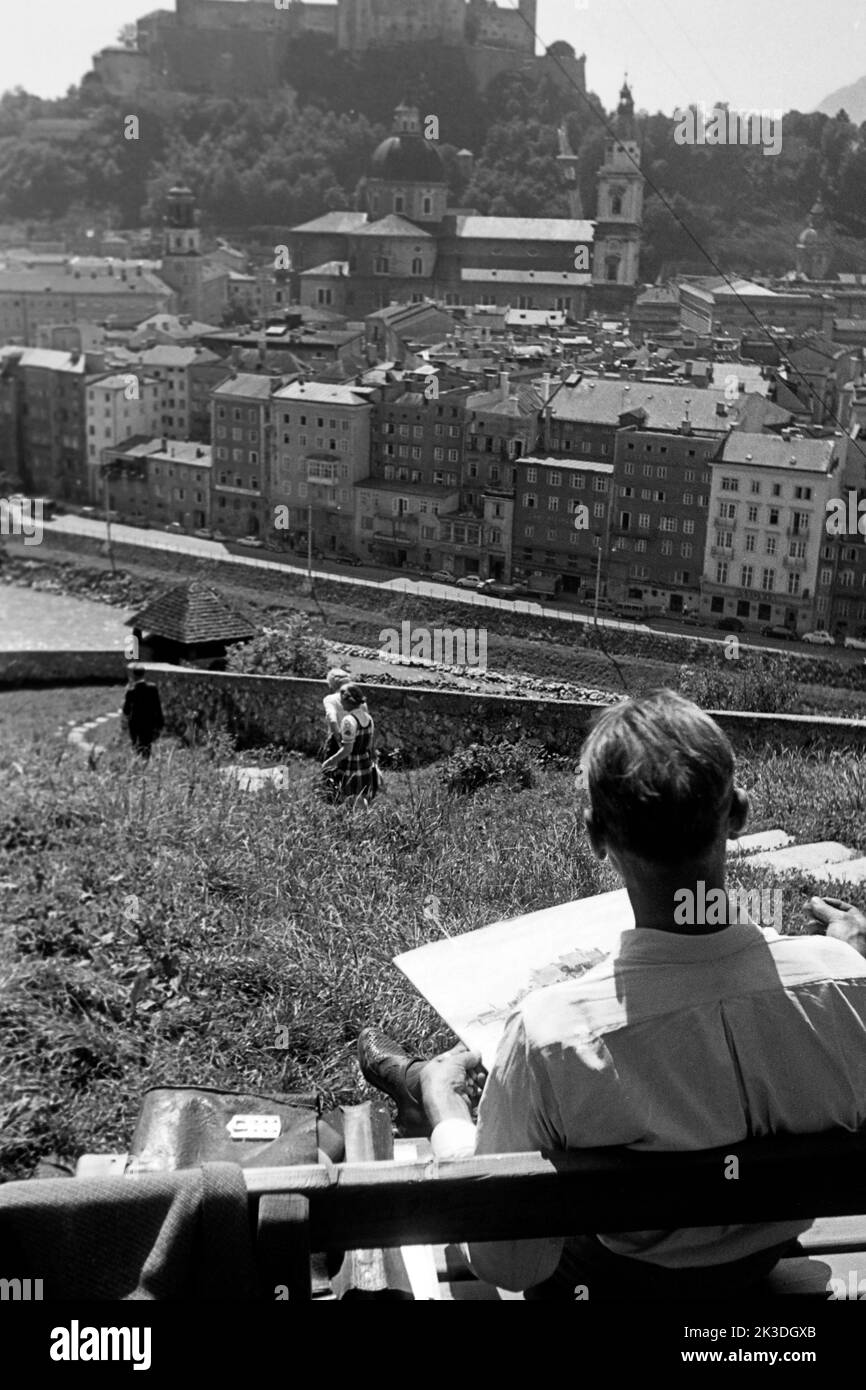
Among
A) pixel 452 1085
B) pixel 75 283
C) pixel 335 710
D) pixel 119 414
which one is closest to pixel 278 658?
pixel 335 710

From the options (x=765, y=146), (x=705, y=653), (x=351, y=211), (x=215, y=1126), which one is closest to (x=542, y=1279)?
(x=215, y=1126)

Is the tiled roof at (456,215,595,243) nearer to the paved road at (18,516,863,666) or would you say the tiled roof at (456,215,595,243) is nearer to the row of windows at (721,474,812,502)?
the paved road at (18,516,863,666)

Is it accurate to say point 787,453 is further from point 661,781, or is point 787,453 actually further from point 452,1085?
point 661,781

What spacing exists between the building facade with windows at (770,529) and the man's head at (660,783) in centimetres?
530

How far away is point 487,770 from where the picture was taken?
2.81m

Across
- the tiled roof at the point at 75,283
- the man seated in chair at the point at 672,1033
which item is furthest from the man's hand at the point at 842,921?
the tiled roof at the point at 75,283

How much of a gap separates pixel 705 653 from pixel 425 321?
6.28 meters

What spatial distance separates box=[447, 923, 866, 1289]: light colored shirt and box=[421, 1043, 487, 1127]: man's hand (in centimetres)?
13

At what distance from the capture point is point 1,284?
759 inches

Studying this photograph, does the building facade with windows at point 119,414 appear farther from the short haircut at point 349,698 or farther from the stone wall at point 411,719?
the short haircut at point 349,698

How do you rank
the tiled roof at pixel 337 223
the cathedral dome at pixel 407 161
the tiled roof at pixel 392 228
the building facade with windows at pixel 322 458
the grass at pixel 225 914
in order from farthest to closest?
the cathedral dome at pixel 407 161, the tiled roof at pixel 337 223, the tiled roof at pixel 392 228, the building facade with windows at pixel 322 458, the grass at pixel 225 914

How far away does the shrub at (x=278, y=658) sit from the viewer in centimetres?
450

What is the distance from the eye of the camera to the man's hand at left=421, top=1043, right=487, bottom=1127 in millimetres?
759

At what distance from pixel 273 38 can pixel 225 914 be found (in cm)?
2793
